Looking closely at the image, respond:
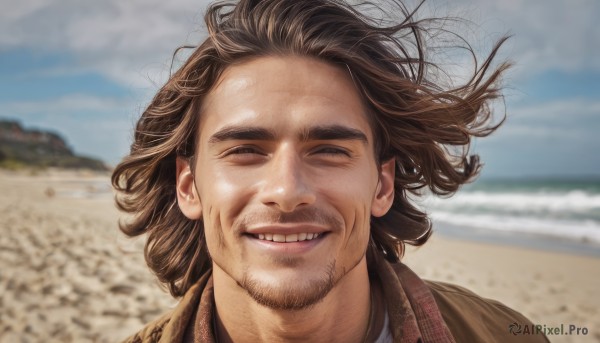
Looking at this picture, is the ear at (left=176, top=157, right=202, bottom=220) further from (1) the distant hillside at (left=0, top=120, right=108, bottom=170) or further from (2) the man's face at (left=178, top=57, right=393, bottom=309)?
(1) the distant hillside at (left=0, top=120, right=108, bottom=170)

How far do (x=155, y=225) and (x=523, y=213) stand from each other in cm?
2433

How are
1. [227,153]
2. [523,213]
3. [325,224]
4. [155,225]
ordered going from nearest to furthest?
1. [325,224]
2. [227,153]
3. [155,225]
4. [523,213]

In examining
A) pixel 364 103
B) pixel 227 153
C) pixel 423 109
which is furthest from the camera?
pixel 423 109

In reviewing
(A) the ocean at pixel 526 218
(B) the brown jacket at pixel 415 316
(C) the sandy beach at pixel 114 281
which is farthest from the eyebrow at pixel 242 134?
(A) the ocean at pixel 526 218

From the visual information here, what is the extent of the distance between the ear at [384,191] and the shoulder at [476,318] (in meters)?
0.50

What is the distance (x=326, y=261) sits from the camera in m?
2.32

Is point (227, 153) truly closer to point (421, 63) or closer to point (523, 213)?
point (421, 63)

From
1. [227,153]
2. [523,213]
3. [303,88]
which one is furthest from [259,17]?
[523,213]

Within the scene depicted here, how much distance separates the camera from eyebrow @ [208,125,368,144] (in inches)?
94.7

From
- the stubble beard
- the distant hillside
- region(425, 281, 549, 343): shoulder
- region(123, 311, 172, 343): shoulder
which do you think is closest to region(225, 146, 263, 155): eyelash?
the stubble beard

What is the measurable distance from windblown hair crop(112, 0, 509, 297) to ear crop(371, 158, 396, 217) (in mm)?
71

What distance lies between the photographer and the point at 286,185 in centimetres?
225

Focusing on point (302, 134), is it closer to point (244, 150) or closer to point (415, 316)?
point (244, 150)

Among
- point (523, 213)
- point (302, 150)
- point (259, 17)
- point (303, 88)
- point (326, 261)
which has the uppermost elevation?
point (259, 17)
